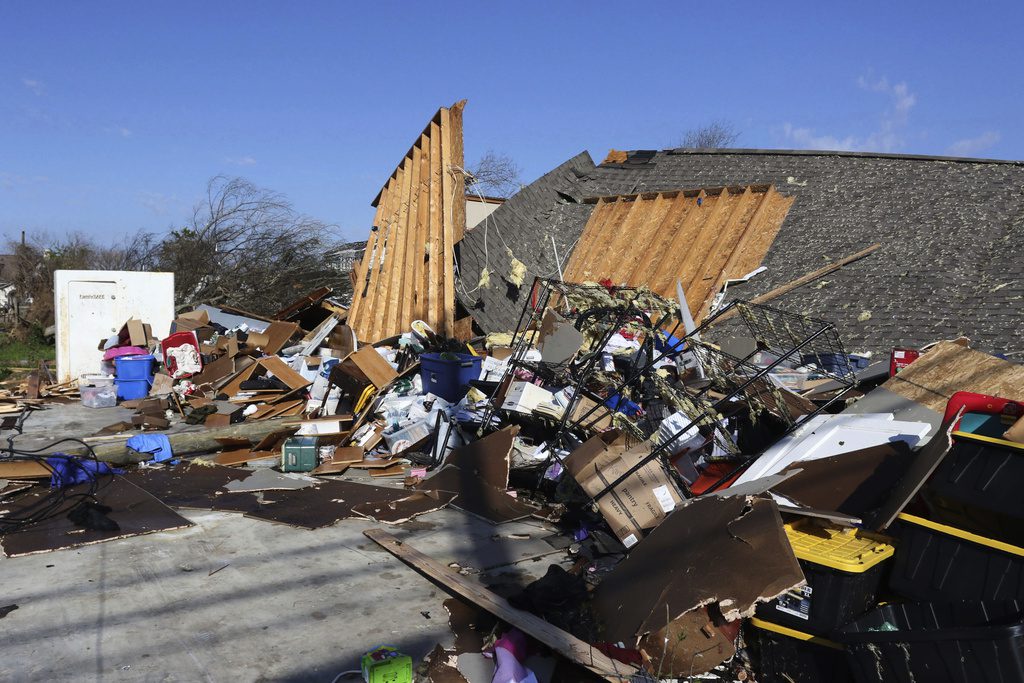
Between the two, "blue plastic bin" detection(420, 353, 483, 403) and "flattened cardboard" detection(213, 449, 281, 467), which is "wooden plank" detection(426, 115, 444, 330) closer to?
"blue plastic bin" detection(420, 353, 483, 403)

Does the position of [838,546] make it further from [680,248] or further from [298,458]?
[680,248]

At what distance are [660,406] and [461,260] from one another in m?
5.97

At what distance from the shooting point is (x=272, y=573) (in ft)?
15.0

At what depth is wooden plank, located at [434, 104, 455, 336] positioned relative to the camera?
34.7 ft

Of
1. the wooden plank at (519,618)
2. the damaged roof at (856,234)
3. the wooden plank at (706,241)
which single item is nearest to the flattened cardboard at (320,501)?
the wooden plank at (519,618)

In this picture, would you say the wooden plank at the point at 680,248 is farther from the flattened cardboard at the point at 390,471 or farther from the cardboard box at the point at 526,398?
the flattened cardboard at the point at 390,471

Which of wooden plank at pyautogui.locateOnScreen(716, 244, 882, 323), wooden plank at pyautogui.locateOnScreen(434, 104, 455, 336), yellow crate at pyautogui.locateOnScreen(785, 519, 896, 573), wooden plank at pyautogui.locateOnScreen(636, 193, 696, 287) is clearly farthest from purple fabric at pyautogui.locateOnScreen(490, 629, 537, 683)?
wooden plank at pyautogui.locateOnScreen(636, 193, 696, 287)

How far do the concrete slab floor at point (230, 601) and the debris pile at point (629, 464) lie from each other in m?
0.22

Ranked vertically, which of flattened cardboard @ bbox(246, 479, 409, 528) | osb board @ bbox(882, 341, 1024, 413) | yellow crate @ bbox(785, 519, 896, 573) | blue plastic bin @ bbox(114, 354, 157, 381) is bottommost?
flattened cardboard @ bbox(246, 479, 409, 528)

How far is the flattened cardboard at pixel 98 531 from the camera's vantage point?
487 cm

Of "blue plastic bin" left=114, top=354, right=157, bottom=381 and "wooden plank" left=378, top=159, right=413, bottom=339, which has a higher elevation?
"wooden plank" left=378, top=159, right=413, bottom=339

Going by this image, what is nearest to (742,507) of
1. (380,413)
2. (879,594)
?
(879,594)

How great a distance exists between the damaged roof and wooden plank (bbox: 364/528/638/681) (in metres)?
6.12

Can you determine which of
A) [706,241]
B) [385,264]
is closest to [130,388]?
[385,264]
